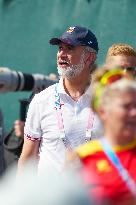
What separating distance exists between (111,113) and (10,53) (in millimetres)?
7240

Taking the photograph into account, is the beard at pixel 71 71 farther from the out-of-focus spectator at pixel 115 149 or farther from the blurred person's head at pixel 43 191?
the blurred person's head at pixel 43 191

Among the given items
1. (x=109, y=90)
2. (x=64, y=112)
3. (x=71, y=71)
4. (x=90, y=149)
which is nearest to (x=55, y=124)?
(x=64, y=112)

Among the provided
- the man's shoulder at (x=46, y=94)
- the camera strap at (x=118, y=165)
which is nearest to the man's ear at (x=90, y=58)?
the man's shoulder at (x=46, y=94)

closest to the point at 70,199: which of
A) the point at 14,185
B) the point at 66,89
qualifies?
the point at 14,185

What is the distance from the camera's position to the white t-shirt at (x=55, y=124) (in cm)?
342

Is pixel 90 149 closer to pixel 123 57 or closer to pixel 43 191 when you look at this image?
pixel 43 191

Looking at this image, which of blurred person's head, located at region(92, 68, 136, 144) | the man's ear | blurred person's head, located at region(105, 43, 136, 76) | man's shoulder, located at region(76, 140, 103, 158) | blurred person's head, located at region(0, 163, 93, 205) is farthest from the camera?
the man's ear

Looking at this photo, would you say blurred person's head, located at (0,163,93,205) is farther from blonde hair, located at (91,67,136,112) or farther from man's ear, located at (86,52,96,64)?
man's ear, located at (86,52,96,64)

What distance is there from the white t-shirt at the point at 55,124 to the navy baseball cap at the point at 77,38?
27cm

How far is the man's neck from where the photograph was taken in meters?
3.55

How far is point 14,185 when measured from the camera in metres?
1.70

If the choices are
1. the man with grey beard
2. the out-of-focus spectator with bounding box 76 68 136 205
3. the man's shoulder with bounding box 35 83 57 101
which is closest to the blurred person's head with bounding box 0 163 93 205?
the out-of-focus spectator with bounding box 76 68 136 205

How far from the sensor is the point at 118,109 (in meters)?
2.22

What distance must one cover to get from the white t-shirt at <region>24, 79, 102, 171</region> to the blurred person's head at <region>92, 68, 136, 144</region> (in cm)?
106
